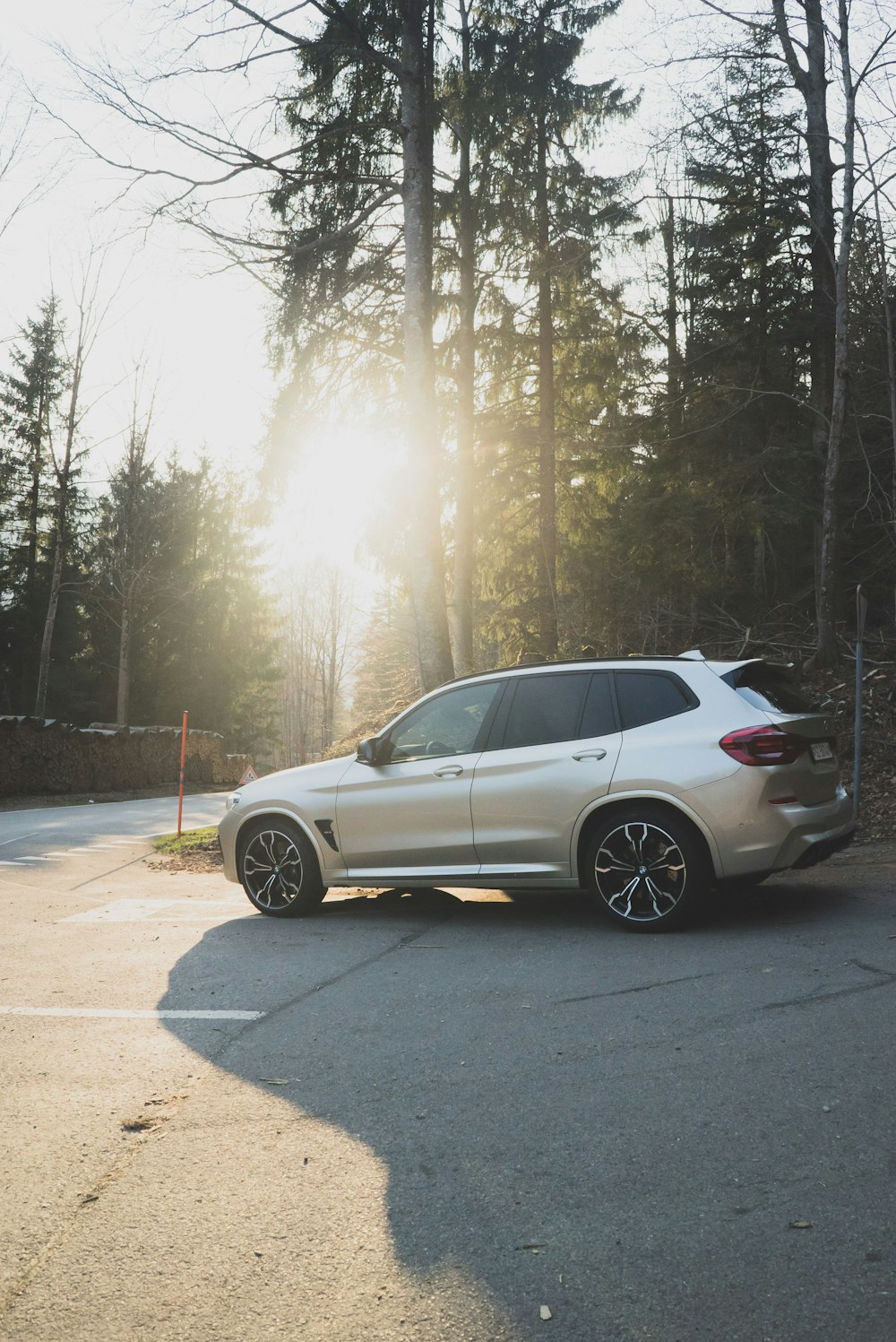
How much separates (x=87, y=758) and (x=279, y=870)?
1871 cm

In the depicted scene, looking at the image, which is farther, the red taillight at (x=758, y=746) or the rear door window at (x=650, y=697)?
the rear door window at (x=650, y=697)

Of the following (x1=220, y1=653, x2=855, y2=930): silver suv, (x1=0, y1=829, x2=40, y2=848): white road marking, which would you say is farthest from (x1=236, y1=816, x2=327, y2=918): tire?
(x1=0, y1=829, x2=40, y2=848): white road marking

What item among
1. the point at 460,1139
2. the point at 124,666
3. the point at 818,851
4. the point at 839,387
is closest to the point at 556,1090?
the point at 460,1139

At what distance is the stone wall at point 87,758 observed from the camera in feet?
76.0

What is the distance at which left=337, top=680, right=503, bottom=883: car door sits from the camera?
7.76 m

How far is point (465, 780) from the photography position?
25.4 ft

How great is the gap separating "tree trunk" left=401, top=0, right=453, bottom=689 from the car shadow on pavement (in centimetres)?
723

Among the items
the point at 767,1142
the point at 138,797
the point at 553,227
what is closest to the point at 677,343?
the point at 553,227

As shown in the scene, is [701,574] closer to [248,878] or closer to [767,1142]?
[248,878]

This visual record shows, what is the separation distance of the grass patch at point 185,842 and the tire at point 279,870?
16.9 feet

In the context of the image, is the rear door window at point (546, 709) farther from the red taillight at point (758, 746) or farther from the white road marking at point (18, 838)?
the white road marking at point (18, 838)

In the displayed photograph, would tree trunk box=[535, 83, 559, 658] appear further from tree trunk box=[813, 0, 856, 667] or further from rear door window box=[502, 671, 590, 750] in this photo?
rear door window box=[502, 671, 590, 750]

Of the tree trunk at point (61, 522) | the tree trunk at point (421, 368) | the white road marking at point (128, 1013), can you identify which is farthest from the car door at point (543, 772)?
the tree trunk at point (61, 522)

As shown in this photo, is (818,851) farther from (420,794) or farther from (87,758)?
(87,758)
